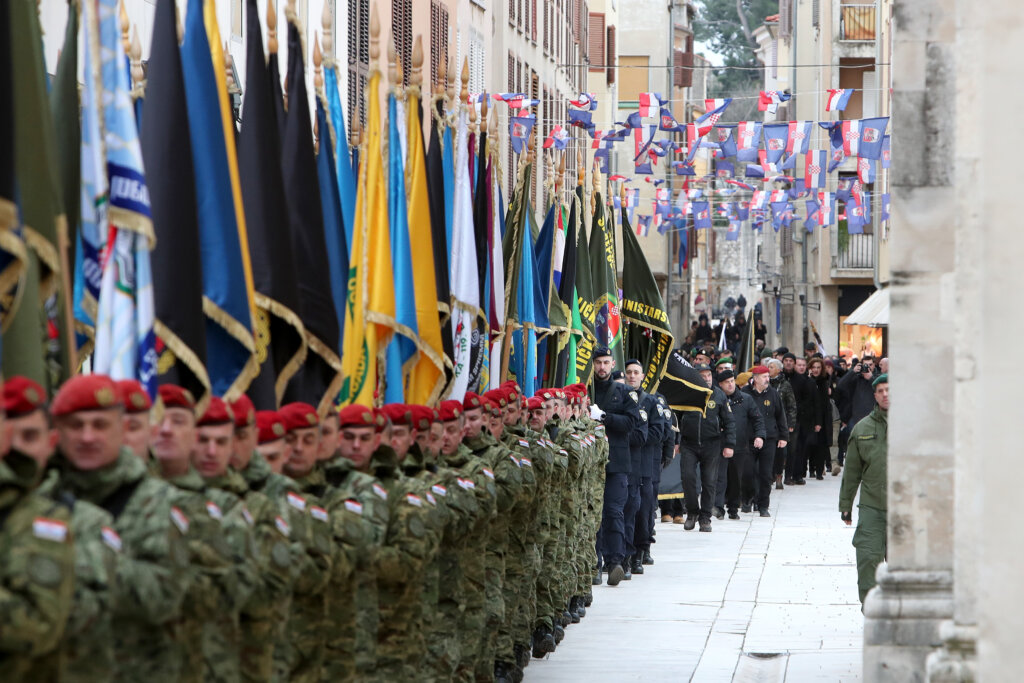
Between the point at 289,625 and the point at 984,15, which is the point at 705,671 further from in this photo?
the point at 984,15

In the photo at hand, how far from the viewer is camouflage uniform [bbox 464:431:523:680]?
10.7 metres

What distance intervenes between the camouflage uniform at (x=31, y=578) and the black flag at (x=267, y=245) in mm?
3799

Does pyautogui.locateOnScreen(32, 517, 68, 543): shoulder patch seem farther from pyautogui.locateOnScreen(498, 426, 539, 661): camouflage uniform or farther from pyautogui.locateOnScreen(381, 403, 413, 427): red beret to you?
pyautogui.locateOnScreen(498, 426, 539, 661): camouflage uniform

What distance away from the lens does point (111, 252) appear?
809cm

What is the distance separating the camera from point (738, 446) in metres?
23.5

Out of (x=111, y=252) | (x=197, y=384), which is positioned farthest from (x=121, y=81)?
(x=197, y=384)

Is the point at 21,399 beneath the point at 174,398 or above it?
above

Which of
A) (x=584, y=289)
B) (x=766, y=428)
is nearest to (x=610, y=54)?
(x=766, y=428)

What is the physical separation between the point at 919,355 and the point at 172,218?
448 centimetres

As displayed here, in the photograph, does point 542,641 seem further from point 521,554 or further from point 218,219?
point 218,219

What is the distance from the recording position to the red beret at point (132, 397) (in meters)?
6.15

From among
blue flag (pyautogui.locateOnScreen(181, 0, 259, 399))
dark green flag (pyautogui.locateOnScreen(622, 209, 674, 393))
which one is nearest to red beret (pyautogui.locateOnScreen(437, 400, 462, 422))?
blue flag (pyautogui.locateOnScreen(181, 0, 259, 399))

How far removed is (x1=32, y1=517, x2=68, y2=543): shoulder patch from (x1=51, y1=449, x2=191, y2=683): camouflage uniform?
1.63 feet

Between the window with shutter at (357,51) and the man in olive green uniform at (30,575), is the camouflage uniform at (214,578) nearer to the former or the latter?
the man in olive green uniform at (30,575)
